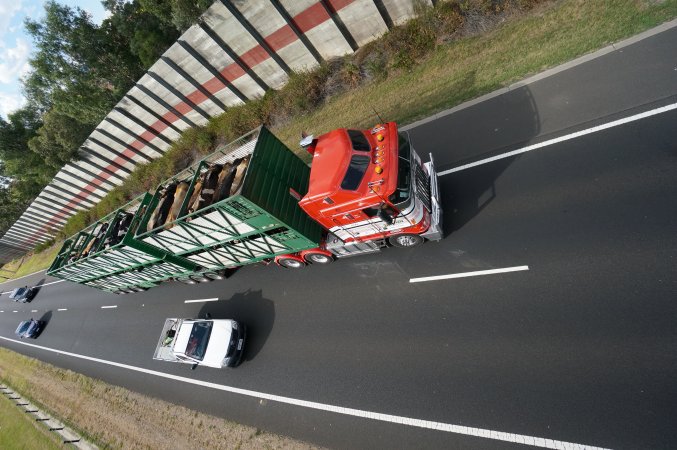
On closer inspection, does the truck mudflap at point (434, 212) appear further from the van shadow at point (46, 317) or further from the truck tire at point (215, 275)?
the van shadow at point (46, 317)

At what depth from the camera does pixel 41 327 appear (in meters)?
26.7

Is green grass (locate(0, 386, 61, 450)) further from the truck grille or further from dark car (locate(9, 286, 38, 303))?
the truck grille

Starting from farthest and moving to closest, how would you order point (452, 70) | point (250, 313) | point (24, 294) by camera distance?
point (24, 294) < point (452, 70) < point (250, 313)

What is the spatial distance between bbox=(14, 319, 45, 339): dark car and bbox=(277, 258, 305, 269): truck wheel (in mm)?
24633

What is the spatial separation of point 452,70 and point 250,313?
13.3 m

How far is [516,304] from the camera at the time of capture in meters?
9.02

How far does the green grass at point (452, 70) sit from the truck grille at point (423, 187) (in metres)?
4.70

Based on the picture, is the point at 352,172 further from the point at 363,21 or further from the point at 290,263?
the point at 363,21

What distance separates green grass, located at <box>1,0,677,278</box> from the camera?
12.1 metres

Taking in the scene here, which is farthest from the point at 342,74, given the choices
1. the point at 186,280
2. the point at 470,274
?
the point at 186,280

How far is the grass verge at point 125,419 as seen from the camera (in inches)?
455

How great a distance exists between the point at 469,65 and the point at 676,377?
12.2 meters

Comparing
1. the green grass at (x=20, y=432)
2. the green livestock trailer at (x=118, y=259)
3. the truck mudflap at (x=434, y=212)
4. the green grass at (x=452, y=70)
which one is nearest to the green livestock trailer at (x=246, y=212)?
the green livestock trailer at (x=118, y=259)

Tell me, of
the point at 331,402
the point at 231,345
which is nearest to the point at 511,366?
the point at 331,402
